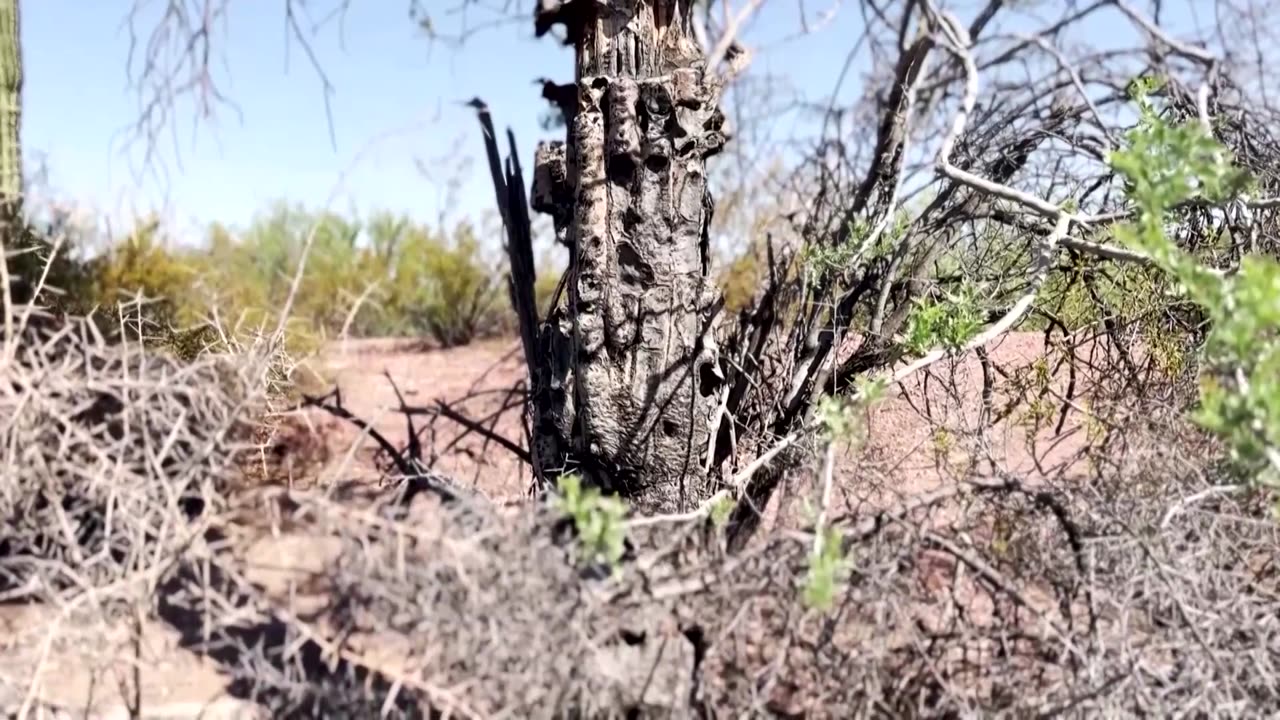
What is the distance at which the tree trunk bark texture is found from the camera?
4.27 meters

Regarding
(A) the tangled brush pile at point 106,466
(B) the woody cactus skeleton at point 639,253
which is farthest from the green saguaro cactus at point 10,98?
(A) the tangled brush pile at point 106,466

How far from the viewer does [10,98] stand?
17.0 feet

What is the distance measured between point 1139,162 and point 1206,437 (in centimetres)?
155

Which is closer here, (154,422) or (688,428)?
(154,422)

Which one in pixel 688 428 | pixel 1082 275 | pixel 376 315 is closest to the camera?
pixel 688 428

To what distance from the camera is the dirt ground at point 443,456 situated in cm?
258

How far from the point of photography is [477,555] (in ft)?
7.57

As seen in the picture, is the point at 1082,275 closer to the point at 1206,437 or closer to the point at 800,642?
the point at 1206,437

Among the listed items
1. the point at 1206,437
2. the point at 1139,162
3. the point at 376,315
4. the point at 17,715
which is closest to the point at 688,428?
the point at 1206,437

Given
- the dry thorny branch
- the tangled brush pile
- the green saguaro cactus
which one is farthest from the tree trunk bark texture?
the green saguaro cactus

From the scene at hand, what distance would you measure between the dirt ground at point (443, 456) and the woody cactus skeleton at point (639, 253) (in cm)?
54

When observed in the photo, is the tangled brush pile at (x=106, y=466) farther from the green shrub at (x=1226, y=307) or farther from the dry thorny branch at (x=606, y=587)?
the green shrub at (x=1226, y=307)

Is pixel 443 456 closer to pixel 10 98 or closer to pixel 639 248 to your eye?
pixel 10 98

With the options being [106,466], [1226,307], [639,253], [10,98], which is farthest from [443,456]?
[1226,307]
